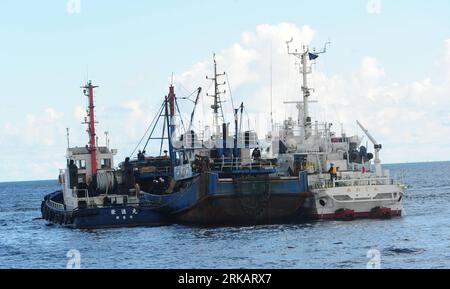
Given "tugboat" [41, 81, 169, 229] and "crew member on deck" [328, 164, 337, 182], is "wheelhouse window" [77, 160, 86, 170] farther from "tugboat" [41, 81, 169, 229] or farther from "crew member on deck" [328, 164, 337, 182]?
"crew member on deck" [328, 164, 337, 182]

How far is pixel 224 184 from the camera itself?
173 ft

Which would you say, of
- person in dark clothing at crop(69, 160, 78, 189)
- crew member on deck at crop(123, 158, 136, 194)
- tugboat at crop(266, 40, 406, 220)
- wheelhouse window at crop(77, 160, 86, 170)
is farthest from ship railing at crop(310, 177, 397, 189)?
wheelhouse window at crop(77, 160, 86, 170)

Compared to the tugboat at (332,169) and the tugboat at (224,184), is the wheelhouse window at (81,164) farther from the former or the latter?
the tugboat at (332,169)

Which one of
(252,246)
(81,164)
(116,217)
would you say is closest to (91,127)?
(81,164)

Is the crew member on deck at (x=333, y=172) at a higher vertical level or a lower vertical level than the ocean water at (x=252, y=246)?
higher

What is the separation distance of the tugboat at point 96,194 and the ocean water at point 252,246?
1.45 meters

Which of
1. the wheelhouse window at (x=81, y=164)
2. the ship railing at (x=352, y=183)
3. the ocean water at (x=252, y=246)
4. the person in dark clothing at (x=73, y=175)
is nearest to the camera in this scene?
the ocean water at (x=252, y=246)

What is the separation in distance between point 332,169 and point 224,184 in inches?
315

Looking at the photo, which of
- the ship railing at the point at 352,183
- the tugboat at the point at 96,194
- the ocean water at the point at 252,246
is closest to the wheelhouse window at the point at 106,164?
the tugboat at the point at 96,194

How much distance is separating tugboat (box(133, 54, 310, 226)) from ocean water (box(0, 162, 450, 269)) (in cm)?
155

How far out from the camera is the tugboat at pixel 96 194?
57.1 meters

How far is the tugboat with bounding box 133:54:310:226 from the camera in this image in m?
53.1

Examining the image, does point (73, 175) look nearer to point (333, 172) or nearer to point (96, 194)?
point (96, 194)
